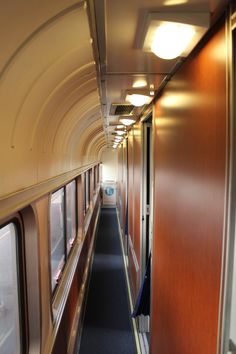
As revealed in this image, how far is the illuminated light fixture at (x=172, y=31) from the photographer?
105 centimetres

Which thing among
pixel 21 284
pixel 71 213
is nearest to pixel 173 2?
pixel 21 284

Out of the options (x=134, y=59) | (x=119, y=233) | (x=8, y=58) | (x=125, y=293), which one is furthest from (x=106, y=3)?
(x=119, y=233)

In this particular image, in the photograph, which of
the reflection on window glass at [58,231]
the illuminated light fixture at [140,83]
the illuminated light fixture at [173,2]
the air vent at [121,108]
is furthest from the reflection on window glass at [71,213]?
the illuminated light fixture at [173,2]

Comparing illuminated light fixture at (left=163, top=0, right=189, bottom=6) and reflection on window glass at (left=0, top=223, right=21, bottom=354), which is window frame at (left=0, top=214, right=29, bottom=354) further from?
illuminated light fixture at (left=163, top=0, right=189, bottom=6)

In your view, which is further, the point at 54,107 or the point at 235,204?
the point at 54,107

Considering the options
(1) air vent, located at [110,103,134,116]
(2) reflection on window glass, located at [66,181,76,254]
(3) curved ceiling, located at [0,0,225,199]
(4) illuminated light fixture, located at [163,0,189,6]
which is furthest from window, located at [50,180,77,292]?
(4) illuminated light fixture, located at [163,0,189,6]

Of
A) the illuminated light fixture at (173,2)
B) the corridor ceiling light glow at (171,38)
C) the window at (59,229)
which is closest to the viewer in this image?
the illuminated light fixture at (173,2)

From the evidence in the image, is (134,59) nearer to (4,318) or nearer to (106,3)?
(106,3)

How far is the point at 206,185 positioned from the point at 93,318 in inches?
152

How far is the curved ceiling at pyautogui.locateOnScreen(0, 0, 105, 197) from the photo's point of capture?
3.27ft

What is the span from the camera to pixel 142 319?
3.74 meters

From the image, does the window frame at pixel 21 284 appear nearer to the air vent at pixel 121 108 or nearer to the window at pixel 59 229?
the window at pixel 59 229

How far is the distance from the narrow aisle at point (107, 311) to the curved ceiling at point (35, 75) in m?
2.89

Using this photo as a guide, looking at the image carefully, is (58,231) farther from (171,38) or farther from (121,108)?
(171,38)
